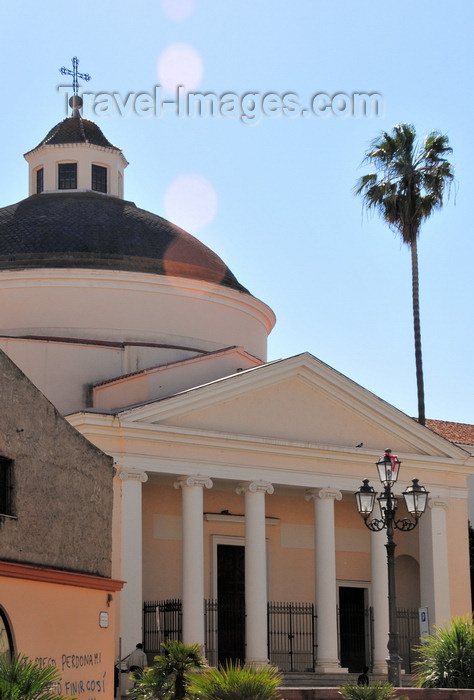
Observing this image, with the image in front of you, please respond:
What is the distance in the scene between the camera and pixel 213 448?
29203 millimetres

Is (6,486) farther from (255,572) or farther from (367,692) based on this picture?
(255,572)

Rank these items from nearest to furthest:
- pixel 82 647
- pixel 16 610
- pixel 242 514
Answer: pixel 16 610 < pixel 82 647 < pixel 242 514

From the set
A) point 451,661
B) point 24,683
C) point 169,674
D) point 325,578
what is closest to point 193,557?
point 325,578

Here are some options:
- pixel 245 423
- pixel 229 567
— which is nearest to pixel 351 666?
pixel 229 567

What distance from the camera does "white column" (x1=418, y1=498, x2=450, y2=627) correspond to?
3142 cm

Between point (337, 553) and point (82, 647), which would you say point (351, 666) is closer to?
point (337, 553)

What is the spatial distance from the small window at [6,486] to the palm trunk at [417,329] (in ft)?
75.3

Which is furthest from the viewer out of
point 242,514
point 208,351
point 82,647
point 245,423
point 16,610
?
point 208,351

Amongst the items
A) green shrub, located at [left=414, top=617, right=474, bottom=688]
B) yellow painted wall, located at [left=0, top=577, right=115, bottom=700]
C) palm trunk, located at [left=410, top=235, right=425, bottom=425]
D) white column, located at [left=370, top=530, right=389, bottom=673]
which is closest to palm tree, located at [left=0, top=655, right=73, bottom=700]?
yellow painted wall, located at [left=0, top=577, right=115, bottom=700]

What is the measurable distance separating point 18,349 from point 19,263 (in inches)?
128

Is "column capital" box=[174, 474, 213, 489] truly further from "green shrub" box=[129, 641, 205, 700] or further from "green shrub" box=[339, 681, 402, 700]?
"green shrub" box=[339, 681, 402, 700]

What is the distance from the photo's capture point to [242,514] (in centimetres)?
3178

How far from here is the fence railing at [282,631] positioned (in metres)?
28.6

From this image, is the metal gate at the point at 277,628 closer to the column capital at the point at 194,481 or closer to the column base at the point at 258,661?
the column base at the point at 258,661
